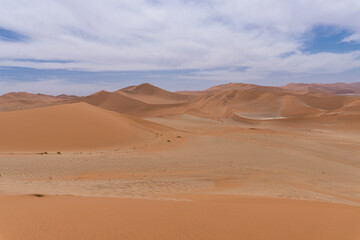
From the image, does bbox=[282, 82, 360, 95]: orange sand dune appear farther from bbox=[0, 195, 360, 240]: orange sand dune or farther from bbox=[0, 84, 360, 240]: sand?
bbox=[0, 195, 360, 240]: orange sand dune

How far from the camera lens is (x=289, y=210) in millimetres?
4777

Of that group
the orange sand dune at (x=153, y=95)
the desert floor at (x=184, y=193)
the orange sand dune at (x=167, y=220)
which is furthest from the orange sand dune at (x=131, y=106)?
the orange sand dune at (x=167, y=220)

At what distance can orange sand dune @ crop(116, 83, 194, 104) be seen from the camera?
75363 millimetres

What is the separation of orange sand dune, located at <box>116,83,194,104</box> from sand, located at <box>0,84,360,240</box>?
53.5 metres

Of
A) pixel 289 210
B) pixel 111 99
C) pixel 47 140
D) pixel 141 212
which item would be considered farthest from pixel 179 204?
pixel 111 99

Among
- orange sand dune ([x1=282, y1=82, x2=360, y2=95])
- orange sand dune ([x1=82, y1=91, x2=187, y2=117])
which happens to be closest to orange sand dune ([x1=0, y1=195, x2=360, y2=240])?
orange sand dune ([x1=82, y1=91, x2=187, y2=117])

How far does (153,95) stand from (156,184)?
2905 inches

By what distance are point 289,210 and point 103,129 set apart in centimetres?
1442

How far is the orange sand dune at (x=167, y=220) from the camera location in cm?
353

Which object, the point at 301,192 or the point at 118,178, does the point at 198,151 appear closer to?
the point at 118,178

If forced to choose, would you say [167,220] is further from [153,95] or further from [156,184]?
[153,95]

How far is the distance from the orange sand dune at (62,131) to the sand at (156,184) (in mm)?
59

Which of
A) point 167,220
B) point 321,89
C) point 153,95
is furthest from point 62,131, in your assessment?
point 321,89

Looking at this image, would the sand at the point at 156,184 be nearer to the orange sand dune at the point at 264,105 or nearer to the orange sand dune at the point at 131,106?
the orange sand dune at the point at 264,105
